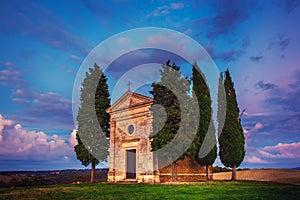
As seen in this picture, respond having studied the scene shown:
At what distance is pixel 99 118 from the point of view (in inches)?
1064

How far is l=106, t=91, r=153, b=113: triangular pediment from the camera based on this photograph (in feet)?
76.7

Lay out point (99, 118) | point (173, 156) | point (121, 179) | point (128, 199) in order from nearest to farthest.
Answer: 1. point (128, 199)
2. point (173, 156)
3. point (121, 179)
4. point (99, 118)

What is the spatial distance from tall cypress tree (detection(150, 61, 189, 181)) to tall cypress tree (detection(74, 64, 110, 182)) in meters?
6.34

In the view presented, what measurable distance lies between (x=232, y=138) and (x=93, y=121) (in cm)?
1216

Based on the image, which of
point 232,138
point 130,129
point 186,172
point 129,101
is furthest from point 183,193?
point 129,101

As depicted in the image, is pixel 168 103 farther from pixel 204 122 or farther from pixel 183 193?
pixel 183 193

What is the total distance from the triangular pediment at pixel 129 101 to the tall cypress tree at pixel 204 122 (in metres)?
3.74

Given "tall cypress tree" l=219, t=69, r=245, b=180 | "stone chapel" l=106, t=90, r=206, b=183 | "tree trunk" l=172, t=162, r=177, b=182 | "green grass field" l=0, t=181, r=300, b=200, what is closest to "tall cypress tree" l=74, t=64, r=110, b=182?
"stone chapel" l=106, t=90, r=206, b=183

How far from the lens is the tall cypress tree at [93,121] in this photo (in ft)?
83.7

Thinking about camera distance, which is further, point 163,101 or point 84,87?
point 84,87

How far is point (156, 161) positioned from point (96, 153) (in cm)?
629

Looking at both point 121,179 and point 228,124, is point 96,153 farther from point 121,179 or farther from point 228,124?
point 228,124

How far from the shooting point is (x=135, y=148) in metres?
23.8

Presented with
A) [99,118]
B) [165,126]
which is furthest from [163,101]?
[99,118]
